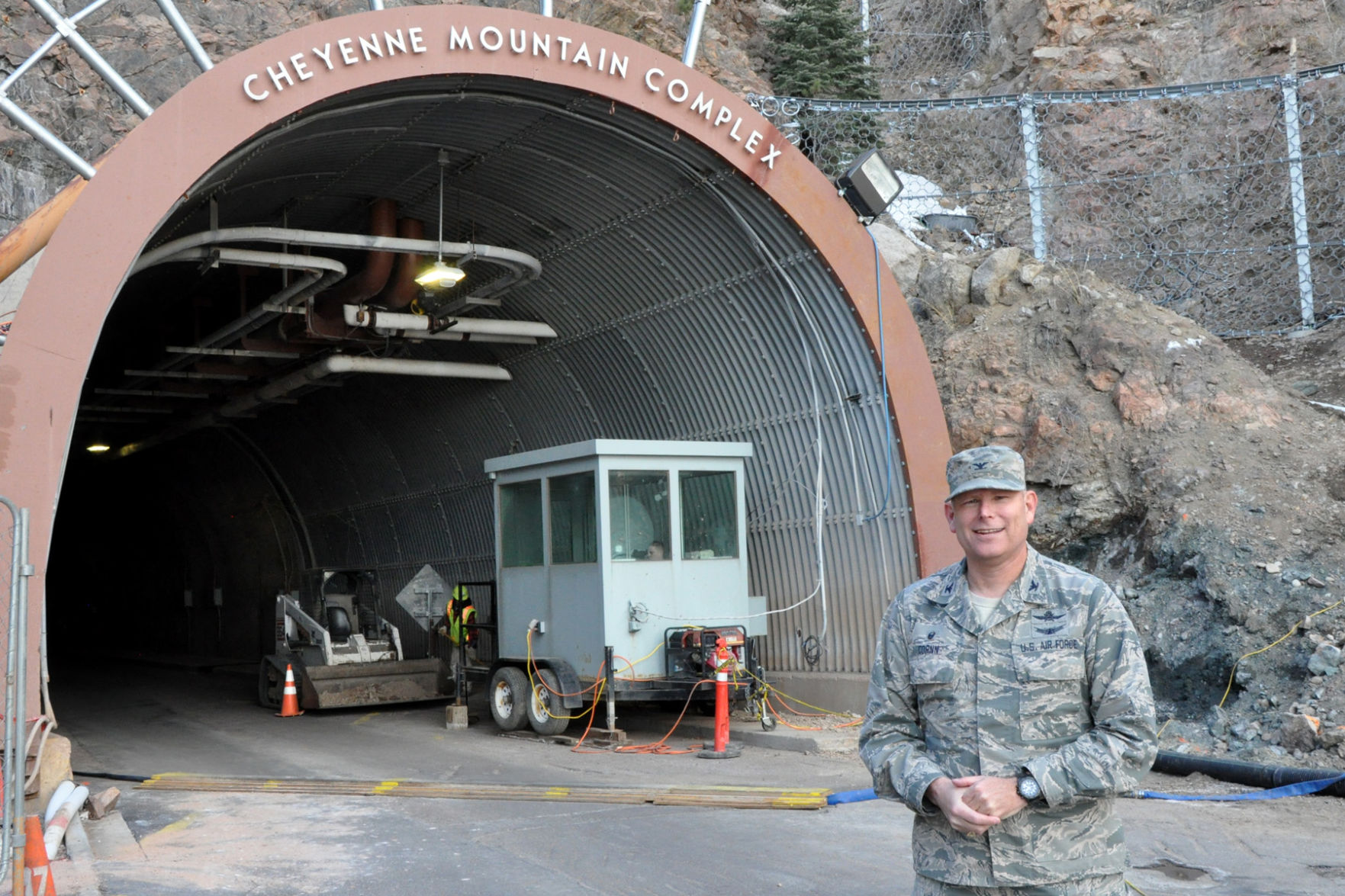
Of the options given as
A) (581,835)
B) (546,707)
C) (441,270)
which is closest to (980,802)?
(581,835)

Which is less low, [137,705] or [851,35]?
[851,35]

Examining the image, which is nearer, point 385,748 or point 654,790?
point 654,790

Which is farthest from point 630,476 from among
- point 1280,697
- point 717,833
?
point 1280,697

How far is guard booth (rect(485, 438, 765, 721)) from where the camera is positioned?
11.9 m

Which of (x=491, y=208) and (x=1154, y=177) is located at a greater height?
(x=1154, y=177)

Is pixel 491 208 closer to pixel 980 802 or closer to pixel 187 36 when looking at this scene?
pixel 187 36

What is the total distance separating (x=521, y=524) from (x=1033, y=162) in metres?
7.33

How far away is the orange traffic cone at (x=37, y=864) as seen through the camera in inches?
220

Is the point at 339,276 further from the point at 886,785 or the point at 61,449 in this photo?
the point at 886,785

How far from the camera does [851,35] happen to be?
22609 millimetres

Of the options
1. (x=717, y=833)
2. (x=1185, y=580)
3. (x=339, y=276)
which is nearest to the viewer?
(x=717, y=833)

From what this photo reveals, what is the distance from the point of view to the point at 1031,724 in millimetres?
3314

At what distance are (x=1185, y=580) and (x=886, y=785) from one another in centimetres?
888

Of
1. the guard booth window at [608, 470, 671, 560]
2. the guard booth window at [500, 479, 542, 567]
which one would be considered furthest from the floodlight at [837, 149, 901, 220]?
the guard booth window at [500, 479, 542, 567]
